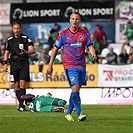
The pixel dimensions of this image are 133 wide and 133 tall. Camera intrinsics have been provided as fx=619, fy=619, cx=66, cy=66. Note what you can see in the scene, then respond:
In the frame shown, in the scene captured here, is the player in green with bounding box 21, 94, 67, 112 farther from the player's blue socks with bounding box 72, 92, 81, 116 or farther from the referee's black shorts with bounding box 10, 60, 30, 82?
the player's blue socks with bounding box 72, 92, 81, 116

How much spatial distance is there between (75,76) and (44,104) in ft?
11.9

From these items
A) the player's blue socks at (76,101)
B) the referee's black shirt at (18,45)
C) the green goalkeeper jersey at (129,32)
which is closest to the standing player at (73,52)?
the player's blue socks at (76,101)

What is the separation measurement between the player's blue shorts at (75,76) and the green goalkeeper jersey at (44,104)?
3238 mm

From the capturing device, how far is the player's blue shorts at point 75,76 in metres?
12.5

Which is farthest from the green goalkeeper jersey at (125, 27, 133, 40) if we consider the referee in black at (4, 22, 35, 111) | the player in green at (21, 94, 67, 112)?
the player in green at (21, 94, 67, 112)

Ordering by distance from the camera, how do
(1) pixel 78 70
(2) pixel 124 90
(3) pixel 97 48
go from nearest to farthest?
(1) pixel 78 70, (2) pixel 124 90, (3) pixel 97 48

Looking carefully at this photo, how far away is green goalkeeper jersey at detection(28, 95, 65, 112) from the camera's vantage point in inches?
625

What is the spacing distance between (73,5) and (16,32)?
39.0 ft

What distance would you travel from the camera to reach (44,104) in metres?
15.9

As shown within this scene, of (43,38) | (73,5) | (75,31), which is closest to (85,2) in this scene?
(73,5)

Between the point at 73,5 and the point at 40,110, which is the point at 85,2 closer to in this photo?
the point at 73,5

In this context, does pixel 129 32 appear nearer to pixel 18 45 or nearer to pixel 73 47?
pixel 18 45

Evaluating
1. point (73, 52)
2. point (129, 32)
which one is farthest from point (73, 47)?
point (129, 32)

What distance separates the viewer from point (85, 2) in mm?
28031
